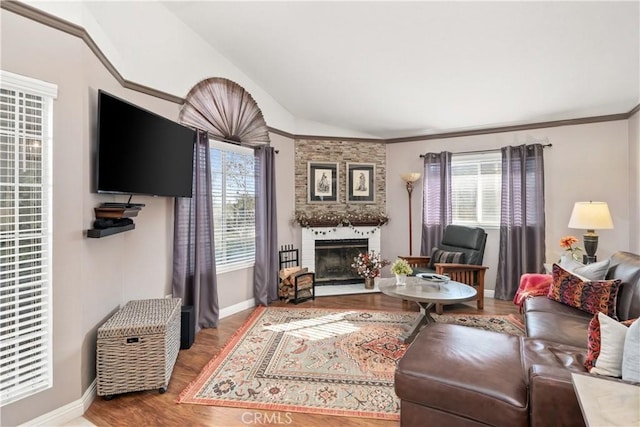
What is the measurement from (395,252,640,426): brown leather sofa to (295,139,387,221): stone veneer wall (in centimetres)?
313

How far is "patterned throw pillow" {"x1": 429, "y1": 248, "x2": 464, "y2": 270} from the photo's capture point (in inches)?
168

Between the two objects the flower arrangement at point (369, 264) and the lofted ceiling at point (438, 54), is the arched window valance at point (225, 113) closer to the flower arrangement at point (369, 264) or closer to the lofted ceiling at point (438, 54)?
the lofted ceiling at point (438, 54)

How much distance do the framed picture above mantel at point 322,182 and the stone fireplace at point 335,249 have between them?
51cm

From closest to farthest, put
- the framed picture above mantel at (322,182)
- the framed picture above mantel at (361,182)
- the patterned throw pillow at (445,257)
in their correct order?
the patterned throw pillow at (445,257)
the framed picture above mantel at (322,182)
the framed picture above mantel at (361,182)

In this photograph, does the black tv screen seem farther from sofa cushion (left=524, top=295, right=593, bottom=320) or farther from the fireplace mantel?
sofa cushion (left=524, top=295, right=593, bottom=320)

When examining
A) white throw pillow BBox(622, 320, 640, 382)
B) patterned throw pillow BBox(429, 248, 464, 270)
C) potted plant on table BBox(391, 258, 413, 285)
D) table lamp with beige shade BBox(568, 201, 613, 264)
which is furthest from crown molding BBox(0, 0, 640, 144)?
white throw pillow BBox(622, 320, 640, 382)

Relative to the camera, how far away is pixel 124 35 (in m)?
2.77

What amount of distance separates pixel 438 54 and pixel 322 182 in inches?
102

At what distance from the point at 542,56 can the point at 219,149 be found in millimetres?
3513

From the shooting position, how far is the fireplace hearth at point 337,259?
5264 millimetres

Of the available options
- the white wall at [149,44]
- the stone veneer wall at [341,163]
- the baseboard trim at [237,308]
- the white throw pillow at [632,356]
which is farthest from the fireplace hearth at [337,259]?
the white throw pillow at [632,356]

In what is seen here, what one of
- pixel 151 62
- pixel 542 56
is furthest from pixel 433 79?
pixel 151 62

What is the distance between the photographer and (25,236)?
6.19 feet

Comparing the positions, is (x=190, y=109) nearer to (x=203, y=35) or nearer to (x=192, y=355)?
(x=203, y=35)
